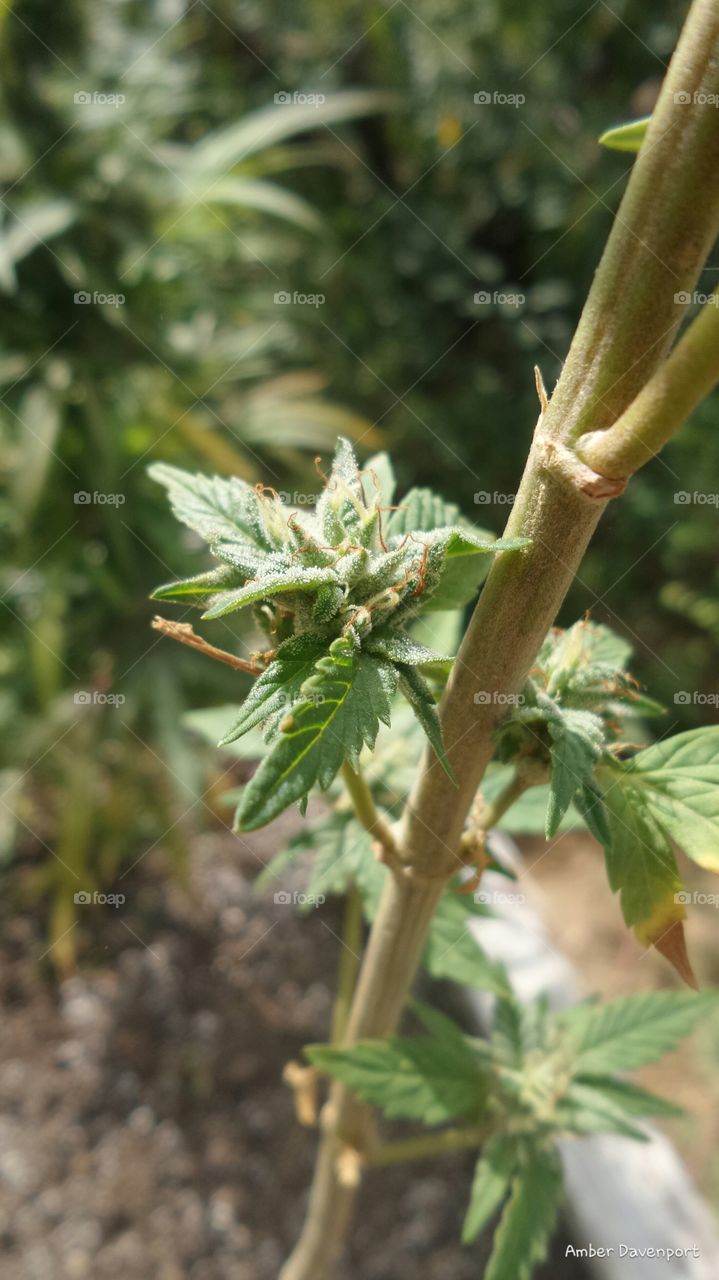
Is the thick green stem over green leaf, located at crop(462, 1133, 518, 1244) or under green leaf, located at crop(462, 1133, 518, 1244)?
over

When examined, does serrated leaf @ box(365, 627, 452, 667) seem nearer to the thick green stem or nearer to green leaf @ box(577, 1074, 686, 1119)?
the thick green stem

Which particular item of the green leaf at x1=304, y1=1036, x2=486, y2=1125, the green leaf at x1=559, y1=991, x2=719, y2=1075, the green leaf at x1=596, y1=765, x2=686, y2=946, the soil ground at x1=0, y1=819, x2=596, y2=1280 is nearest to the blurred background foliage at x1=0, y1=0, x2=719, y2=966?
the soil ground at x1=0, y1=819, x2=596, y2=1280

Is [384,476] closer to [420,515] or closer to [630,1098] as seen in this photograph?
[420,515]

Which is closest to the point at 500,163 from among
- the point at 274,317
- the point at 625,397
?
the point at 274,317

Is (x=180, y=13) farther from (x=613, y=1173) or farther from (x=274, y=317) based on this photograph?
(x=613, y=1173)

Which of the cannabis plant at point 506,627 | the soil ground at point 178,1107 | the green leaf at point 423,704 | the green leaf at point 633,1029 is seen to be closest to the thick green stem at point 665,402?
the cannabis plant at point 506,627

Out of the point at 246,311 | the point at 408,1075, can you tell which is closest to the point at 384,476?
the point at 408,1075

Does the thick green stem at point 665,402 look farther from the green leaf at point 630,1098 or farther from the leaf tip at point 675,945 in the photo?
the green leaf at point 630,1098
